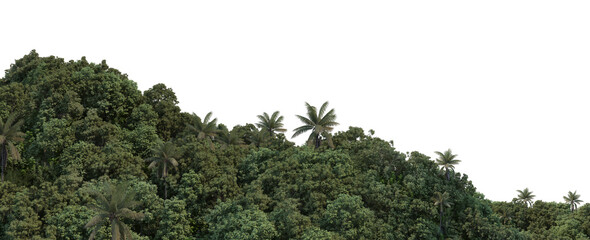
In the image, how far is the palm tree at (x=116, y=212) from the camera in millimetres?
49969

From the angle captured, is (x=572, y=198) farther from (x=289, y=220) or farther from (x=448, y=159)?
(x=289, y=220)

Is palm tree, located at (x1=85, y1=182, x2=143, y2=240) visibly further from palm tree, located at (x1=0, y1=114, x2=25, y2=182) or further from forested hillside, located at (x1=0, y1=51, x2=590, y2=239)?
palm tree, located at (x1=0, y1=114, x2=25, y2=182)

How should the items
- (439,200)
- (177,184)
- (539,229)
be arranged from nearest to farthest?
1. (439,200)
2. (177,184)
3. (539,229)

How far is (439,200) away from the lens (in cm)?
5559

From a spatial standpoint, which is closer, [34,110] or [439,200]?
[439,200]

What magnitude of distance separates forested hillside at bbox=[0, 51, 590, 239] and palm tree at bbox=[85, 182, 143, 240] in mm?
116

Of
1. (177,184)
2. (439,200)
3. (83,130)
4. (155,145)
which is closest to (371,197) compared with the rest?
(439,200)

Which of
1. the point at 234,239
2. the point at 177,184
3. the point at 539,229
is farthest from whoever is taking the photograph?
the point at 539,229

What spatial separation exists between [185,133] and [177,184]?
9980 millimetres

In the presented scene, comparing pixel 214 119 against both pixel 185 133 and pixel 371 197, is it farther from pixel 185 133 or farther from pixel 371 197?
pixel 371 197

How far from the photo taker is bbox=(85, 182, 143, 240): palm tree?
50.0 meters

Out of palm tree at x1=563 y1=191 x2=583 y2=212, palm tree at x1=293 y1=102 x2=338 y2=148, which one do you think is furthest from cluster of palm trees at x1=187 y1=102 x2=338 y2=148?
palm tree at x1=563 y1=191 x2=583 y2=212

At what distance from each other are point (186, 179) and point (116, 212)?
9.36 meters

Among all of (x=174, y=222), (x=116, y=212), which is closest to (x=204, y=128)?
(x=174, y=222)
